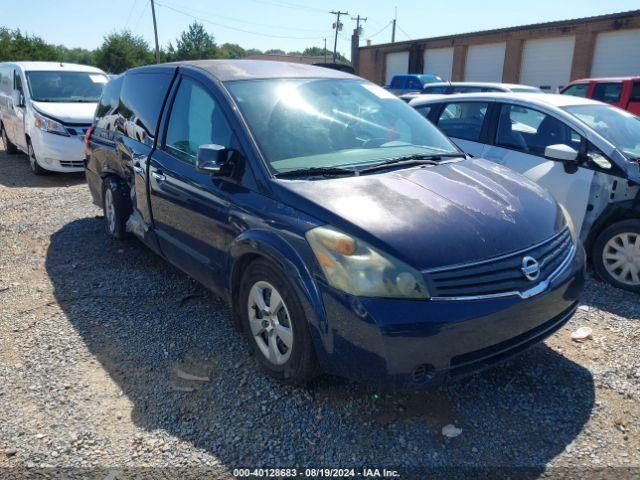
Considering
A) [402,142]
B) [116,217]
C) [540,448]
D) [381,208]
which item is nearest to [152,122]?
[116,217]

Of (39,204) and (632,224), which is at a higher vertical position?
(632,224)

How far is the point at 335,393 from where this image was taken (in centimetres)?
294

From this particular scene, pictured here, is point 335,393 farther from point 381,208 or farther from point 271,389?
point 381,208

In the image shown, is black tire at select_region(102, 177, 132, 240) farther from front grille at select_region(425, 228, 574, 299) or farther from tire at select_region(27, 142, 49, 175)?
tire at select_region(27, 142, 49, 175)

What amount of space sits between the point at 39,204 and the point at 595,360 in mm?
7064

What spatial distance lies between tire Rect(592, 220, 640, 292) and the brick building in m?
20.2

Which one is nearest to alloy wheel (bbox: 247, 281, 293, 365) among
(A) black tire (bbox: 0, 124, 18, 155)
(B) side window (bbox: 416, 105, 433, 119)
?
(B) side window (bbox: 416, 105, 433, 119)

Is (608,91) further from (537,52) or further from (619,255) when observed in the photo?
(537,52)

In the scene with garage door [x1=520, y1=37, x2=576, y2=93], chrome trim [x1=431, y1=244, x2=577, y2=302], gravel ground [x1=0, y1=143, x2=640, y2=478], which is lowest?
gravel ground [x1=0, y1=143, x2=640, y2=478]

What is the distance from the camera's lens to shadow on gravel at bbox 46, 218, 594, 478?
99.1 inches

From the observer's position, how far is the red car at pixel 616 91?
36.6ft

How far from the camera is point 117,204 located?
197 inches

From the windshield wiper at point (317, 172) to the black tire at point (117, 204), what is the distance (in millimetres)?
2513

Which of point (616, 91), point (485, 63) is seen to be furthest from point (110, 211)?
point (485, 63)
